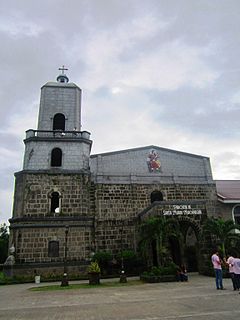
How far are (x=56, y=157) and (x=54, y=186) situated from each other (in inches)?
113

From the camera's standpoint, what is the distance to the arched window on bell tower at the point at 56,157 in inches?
928

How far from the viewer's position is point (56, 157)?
936 inches

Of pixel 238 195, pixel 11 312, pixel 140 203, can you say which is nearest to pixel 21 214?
pixel 140 203

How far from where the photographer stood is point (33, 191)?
70.8ft

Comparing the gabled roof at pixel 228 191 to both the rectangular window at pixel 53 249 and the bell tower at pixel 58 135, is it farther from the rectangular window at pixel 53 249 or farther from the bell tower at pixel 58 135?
the rectangular window at pixel 53 249

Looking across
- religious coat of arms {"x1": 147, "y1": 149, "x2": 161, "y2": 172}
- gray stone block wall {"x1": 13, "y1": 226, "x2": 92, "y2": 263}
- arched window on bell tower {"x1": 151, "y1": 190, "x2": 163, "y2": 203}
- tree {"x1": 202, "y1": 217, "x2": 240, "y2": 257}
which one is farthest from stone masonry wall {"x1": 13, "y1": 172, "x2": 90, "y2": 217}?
tree {"x1": 202, "y1": 217, "x2": 240, "y2": 257}

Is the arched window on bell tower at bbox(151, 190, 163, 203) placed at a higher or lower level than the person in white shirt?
higher

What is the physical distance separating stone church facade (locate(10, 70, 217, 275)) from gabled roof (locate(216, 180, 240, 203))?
939 mm

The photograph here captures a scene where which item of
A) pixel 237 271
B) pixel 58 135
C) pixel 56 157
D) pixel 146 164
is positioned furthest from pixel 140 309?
pixel 58 135

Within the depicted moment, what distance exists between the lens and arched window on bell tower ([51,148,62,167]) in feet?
77.3

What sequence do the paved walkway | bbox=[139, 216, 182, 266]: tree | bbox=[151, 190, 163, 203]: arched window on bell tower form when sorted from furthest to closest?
bbox=[151, 190, 163, 203]: arched window on bell tower < bbox=[139, 216, 182, 266]: tree < the paved walkway

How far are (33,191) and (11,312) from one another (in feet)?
47.4

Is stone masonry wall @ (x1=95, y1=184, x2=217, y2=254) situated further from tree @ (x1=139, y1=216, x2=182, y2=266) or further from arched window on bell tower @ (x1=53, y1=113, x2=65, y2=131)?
arched window on bell tower @ (x1=53, y1=113, x2=65, y2=131)

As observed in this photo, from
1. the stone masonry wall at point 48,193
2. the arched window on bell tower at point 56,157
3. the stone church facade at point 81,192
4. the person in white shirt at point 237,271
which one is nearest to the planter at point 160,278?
the stone church facade at point 81,192
